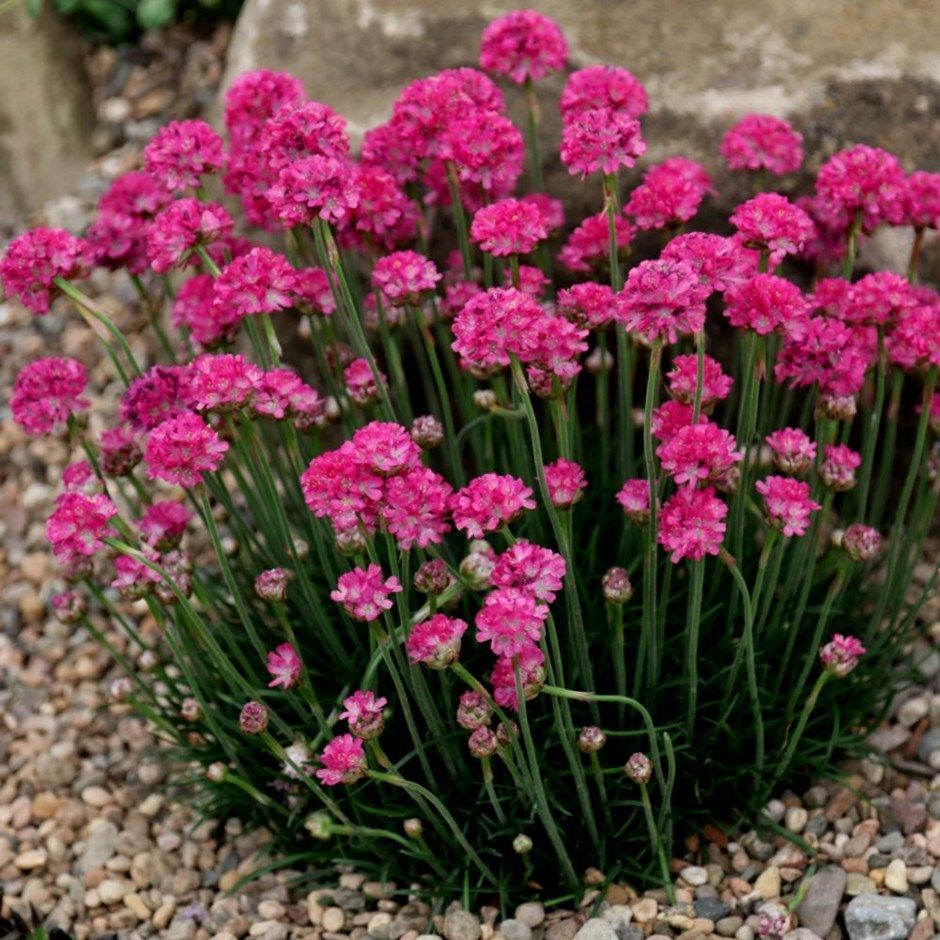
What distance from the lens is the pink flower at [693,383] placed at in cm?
244

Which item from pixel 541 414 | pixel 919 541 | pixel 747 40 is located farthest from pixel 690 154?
pixel 919 541

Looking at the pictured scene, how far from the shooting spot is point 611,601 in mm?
2389

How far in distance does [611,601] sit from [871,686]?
3.08 ft

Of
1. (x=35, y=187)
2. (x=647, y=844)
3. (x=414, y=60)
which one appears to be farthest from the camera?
(x=35, y=187)

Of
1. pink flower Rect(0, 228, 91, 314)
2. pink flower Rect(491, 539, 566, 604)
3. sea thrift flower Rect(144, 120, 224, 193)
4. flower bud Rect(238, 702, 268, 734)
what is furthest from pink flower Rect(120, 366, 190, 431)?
pink flower Rect(491, 539, 566, 604)

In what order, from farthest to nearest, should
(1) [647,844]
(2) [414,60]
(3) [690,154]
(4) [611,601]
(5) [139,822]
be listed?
1. (2) [414,60]
2. (3) [690,154]
3. (5) [139,822]
4. (1) [647,844]
5. (4) [611,601]

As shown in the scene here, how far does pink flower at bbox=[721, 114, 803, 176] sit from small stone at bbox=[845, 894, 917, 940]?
5.22 feet

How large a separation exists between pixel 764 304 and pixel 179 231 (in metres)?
1.11

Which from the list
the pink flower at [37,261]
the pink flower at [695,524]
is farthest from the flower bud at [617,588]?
the pink flower at [37,261]

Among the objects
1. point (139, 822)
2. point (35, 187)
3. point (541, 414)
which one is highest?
point (35, 187)

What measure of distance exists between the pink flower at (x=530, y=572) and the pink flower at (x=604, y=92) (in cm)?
109

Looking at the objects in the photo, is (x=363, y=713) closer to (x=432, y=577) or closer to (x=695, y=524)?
(x=432, y=577)

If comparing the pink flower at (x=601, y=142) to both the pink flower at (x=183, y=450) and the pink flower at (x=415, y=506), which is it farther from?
the pink flower at (x=183, y=450)

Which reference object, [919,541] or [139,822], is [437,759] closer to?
[139,822]
